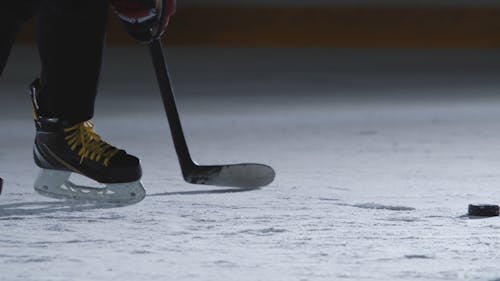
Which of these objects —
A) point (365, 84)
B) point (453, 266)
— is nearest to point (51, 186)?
point (453, 266)

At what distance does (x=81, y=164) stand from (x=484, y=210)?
2.37 ft

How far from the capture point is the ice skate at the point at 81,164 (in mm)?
2369

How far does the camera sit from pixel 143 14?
2.41 m

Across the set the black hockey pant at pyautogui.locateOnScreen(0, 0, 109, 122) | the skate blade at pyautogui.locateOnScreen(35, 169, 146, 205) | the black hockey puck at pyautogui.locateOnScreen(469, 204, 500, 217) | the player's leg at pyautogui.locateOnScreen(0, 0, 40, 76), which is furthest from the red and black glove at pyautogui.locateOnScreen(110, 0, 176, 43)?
the black hockey puck at pyautogui.locateOnScreen(469, 204, 500, 217)

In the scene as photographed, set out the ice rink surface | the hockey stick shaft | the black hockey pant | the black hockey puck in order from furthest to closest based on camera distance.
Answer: the hockey stick shaft
the black hockey pant
the black hockey puck
the ice rink surface

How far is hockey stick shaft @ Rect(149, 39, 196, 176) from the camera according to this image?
2.59 meters

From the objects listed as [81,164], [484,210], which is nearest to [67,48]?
[81,164]

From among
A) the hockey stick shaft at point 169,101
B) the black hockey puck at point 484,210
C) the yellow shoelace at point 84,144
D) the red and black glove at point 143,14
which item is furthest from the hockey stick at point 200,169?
the black hockey puck at point 484,210

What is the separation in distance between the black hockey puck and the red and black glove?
2.22ft

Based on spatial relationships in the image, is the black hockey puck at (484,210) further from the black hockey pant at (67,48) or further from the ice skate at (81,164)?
the black hockey pant at (67,48)

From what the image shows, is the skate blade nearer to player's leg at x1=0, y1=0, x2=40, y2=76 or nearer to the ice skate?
the ice skate

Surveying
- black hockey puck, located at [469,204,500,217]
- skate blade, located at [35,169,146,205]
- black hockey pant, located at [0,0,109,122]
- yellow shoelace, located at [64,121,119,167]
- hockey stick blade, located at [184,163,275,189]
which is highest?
black hockey pant, located at [0,0,109,122]

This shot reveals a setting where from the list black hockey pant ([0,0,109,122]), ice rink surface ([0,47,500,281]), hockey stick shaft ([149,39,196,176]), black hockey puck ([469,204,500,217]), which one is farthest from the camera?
hockey stick shaft ([149,39,196,176])

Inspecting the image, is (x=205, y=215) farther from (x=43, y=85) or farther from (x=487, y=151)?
(x=487, y=151)
